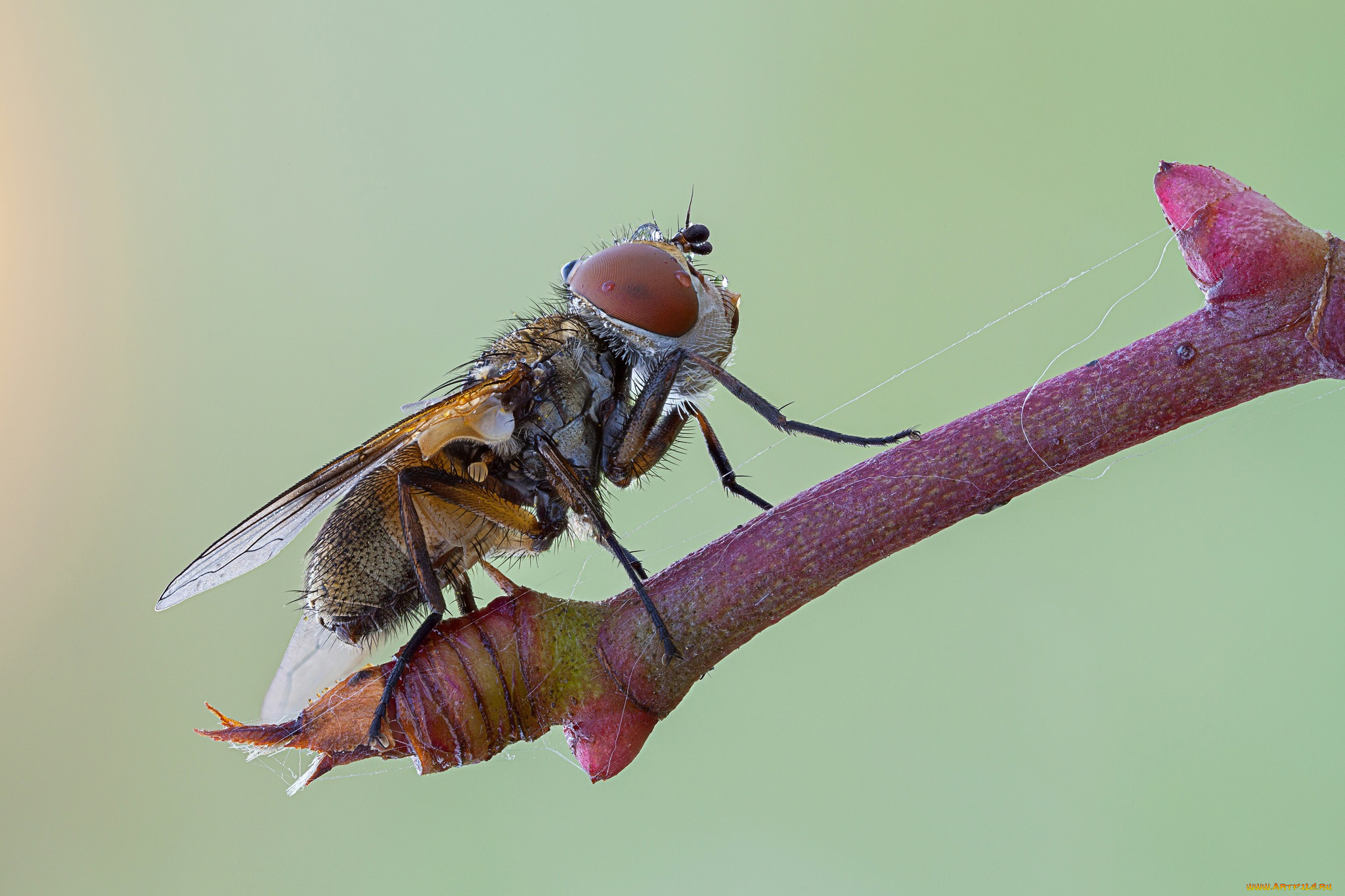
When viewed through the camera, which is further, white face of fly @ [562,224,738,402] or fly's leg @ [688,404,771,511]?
fly's leg @ [688,404,771,511]

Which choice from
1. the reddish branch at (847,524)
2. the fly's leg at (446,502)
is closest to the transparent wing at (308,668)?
the fly's leg at (446,502)

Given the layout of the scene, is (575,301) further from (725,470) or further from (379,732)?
(379,732)

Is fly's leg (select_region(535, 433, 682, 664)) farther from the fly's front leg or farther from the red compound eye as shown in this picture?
the red compound eye

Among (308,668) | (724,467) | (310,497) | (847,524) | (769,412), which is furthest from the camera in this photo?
(724,467)

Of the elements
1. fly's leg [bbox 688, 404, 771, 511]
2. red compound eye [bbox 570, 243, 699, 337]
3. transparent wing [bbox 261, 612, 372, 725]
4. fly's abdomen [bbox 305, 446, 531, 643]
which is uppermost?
red compound eye [bbox 570, 243, 699, 337]

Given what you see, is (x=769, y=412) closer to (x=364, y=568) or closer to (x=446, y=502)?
(x=446, y=502)

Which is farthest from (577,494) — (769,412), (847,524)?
(847,524)

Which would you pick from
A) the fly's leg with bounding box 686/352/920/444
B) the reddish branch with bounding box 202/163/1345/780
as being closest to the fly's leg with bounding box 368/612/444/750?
the reddish branch with bounding box 202/163/1345/780

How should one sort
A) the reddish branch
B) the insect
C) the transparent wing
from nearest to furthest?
the reddish branch, the insect, the transparent wing
